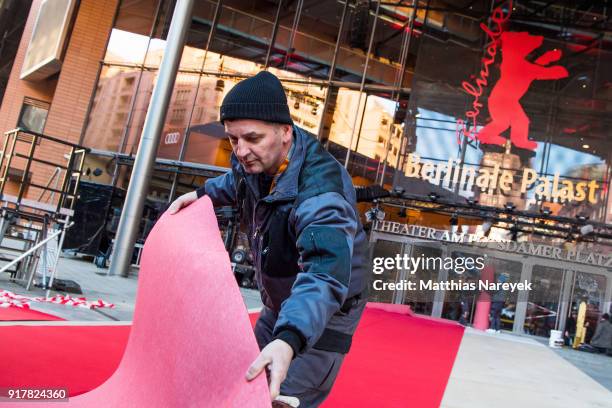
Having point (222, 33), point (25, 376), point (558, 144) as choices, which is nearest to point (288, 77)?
point (222, 33)

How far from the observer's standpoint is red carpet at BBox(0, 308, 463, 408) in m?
3.33

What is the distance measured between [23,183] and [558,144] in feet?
46.0

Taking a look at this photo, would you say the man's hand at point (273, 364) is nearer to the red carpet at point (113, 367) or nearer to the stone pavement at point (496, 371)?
the red carpet at point (113, 367)

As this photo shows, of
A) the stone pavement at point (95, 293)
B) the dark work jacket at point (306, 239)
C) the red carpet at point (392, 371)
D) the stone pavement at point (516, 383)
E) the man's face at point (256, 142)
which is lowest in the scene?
the stone pavement at point (95, 293)

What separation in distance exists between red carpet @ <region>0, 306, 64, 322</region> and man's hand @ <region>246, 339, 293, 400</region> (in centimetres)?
402

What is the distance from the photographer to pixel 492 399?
17.7 ft

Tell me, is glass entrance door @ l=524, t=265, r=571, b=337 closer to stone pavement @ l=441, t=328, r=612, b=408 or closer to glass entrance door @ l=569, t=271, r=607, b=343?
glass entrance door @ l=569, t=271, r=607, b=343

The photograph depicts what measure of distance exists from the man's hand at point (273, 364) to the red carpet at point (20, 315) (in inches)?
158

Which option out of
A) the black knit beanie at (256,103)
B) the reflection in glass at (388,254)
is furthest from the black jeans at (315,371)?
the reflection in glass at (388,254)

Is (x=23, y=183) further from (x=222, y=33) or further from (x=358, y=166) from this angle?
→ (x=222, y=33)

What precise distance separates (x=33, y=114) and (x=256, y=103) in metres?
21.1

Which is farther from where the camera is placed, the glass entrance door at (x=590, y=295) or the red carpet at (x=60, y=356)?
the glass entrance door at (x=590, y=295)

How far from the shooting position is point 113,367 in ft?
12.7

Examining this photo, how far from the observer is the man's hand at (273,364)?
4.22ft
